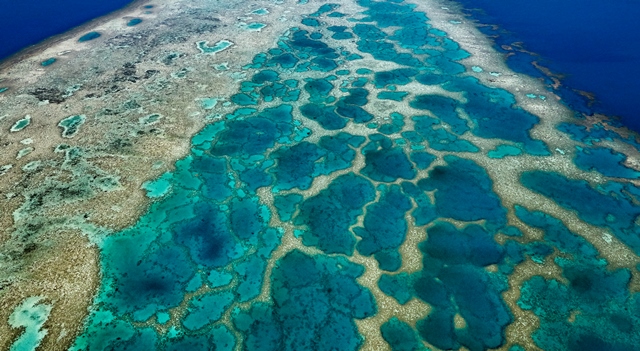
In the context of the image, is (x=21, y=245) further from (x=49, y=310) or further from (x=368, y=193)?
(x=368, y=193)

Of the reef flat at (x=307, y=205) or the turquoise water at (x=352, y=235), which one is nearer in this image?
the turquoise water at (x=352, y=235)

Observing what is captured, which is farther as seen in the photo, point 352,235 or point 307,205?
point 307,205

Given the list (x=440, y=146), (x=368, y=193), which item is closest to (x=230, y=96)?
(x=368, y=193)

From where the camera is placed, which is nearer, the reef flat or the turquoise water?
the turquoise water
